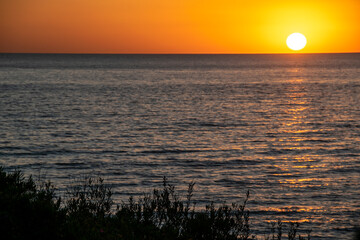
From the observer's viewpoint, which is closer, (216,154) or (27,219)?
(27,219)

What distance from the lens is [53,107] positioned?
175 ft

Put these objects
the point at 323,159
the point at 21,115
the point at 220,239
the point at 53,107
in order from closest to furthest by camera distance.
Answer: the point at 220,239 < the point at 323,159 < the point at 21,115 < the point at 53,107

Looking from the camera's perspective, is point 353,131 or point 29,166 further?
point 353,131

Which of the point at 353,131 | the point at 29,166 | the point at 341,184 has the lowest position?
the point at 29,166

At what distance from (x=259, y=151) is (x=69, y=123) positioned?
1885cm

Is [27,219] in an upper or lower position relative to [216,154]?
upper

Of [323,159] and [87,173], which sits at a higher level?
[323,159]

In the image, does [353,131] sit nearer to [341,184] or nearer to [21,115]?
[341,184]

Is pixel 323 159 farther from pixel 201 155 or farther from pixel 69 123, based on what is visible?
pixel 69 123

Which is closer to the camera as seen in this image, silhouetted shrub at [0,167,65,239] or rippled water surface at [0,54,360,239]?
silhouetted shrub at [0,167,65,239]

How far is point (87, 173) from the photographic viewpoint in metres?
22.7

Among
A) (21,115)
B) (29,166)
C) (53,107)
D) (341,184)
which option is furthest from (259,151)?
(53,107)

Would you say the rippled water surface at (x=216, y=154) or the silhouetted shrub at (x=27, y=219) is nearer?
the silhouetted shrub at (x=27, y=219)

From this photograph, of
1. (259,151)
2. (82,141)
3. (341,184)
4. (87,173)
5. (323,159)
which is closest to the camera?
(341,184)
